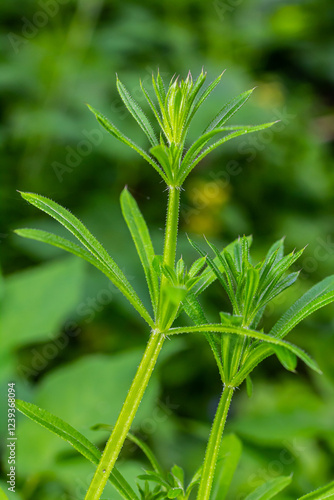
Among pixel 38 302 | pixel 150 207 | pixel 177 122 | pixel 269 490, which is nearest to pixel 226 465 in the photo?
pixel 269 490

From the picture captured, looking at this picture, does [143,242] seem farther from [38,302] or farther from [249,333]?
[38,302]

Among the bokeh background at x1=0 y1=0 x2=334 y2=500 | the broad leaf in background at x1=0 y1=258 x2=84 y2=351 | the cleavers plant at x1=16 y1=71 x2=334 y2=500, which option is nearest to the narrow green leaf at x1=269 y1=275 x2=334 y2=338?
the cleavers plant at x1=16 y1=71 x2=334 y2=500

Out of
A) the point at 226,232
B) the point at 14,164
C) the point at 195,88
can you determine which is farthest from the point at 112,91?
the point at 195,88

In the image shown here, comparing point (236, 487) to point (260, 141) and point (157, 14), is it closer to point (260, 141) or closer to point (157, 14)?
point (260, 141)

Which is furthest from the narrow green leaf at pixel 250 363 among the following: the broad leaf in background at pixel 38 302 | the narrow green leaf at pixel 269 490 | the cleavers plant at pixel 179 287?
the broad leaf in background at pixel 38 302

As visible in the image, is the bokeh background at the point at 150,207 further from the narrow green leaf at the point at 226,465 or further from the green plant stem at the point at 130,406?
the green plant stem at the point at 130,406

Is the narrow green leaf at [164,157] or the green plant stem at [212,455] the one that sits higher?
the narrow green leaf at [164,157]
